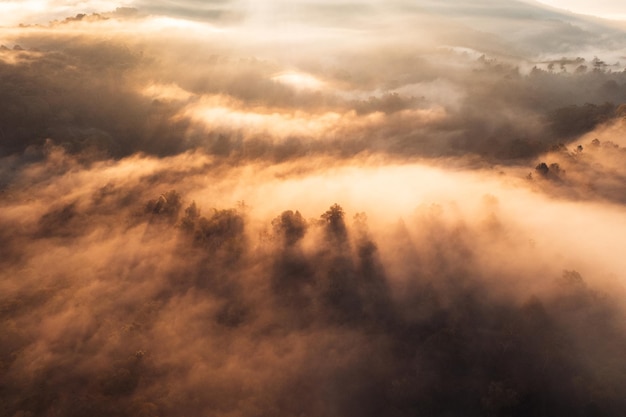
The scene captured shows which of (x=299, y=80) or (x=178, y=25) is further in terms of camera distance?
(x=178, y=25)

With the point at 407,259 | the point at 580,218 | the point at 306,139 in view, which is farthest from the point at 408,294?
the point at 306,139

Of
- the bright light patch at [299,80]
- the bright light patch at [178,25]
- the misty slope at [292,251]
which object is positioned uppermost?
the bright light patch at [178,25]

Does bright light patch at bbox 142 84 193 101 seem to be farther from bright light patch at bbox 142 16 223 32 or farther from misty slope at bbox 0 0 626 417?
bright light patch at bbox 142 16 223 32

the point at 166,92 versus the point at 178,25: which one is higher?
the point at 178,25

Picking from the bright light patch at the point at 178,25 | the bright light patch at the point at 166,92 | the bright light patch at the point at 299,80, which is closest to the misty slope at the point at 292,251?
the bright light patch at the point at 166,92

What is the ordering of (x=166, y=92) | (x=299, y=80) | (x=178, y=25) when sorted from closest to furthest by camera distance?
(x=166, y=92)
(x=299, y=80)
(x=178, y=25)

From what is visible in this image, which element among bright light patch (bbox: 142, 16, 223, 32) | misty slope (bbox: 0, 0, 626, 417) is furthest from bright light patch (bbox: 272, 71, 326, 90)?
bright light patch (bbox: 142, 16, 223, 32)

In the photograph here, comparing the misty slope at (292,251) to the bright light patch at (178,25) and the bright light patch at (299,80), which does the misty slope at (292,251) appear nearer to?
the bright light patch at (299,80)

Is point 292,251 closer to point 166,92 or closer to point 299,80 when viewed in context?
point 166,92

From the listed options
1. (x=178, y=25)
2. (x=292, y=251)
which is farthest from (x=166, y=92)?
(x=178, y=25)
